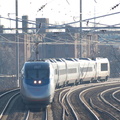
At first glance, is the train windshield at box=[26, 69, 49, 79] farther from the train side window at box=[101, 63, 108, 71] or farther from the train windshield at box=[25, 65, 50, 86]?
the train side window at box=[101, 63, 108, 71]

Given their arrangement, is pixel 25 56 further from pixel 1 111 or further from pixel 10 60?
pixel 1 111

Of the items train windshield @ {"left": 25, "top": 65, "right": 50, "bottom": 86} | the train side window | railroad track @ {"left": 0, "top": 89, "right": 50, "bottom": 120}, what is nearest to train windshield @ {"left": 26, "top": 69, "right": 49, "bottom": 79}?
train windshield @ {"left": 25, "top": 65, "right": 50, "bottom": 86}

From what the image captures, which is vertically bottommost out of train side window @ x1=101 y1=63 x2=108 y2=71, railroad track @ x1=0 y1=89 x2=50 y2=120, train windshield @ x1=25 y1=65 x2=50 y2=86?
railroad track @ x1=0 y1=89 x2=50 y2=120

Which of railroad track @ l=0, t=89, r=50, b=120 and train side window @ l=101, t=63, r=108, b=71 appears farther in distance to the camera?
train side window @ l=101, t=63, r=108, b=71

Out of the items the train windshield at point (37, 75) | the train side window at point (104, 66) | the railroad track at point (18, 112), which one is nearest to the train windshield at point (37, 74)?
the train windshield at point (37, 75)

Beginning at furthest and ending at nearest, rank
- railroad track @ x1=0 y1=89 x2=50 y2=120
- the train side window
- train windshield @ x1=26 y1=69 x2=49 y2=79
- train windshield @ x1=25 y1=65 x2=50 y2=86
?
the train side window
train windshield @ x1=26 y1=69 x2=49 y2=79
train windshield @ x1=25 y1=65 x2=50 y2=86
railroad track @ x1=0 y1=89 x2=50 y2=120

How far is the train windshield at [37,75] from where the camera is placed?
21562mm

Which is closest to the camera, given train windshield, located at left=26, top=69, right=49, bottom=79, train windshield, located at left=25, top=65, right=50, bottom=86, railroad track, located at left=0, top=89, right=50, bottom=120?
railroad track, located at left=0, top=89, right=50, bottom=120

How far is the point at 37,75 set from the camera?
72.2ft

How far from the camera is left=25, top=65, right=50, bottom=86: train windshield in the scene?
21.6 m

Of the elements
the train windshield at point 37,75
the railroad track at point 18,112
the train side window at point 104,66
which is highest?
the train windshield at point 37,75

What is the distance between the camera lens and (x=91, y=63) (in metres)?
46.3

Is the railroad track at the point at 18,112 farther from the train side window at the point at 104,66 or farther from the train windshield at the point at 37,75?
the train side window at the point at 104,66

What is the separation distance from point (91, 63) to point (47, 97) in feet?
82.9
